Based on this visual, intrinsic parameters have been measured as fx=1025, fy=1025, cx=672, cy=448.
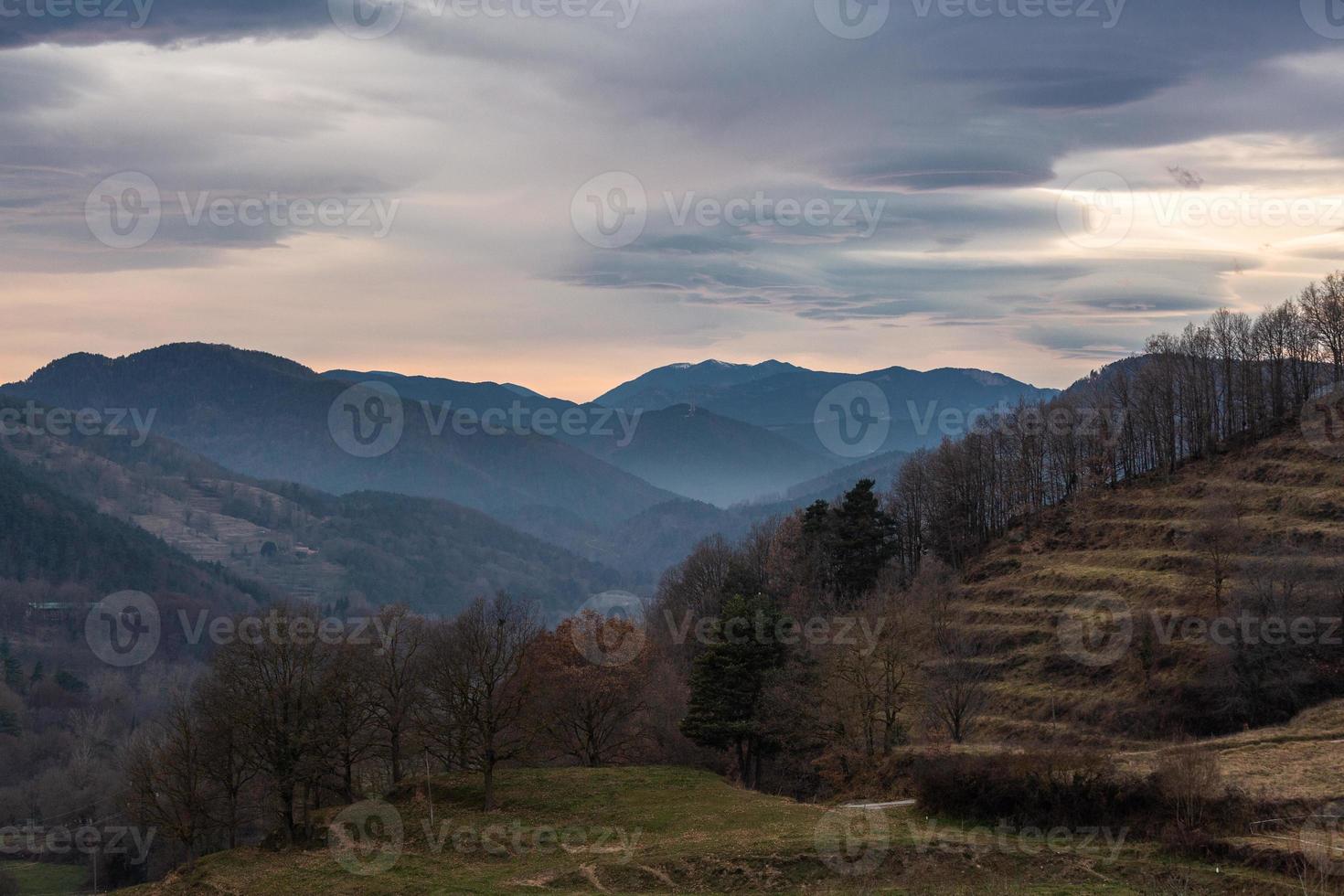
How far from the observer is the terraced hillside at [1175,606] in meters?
58.6

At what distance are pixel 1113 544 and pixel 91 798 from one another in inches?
5068

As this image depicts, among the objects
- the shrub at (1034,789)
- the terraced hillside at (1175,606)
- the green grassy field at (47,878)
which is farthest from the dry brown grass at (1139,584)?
the green grassy field at (47,878)

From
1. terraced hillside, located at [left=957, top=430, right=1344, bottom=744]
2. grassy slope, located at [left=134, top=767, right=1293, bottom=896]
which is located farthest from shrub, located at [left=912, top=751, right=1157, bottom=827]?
terraced hillside, located at [left=957, top=430, right=1344, bottom=744]

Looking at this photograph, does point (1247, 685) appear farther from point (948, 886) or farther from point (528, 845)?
point (528, 845)

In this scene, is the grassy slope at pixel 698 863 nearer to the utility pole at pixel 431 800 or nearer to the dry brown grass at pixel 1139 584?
the utility pole at pixel 431 800

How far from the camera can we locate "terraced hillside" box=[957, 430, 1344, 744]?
58625mm

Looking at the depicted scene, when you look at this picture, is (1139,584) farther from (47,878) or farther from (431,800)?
(47,878)

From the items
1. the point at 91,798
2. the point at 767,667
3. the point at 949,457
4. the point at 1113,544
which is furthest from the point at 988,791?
the point at 91,798

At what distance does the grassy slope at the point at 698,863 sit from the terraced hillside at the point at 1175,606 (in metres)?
27.2

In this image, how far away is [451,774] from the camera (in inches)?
2136

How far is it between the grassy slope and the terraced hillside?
27239 millimetres

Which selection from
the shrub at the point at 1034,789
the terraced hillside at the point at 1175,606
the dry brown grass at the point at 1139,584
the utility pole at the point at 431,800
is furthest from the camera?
the terraced hillside at the point at 1175,606

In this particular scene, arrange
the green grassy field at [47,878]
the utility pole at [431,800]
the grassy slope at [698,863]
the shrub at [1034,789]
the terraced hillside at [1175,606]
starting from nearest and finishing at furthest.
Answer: the grassy slope at [698,863], the shrub at [1034,789], the utility pole at [431,800], the terraced hillside at [1175,606], the green grassy field at [47,878]

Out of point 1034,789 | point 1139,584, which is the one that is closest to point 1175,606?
point 1139,584
